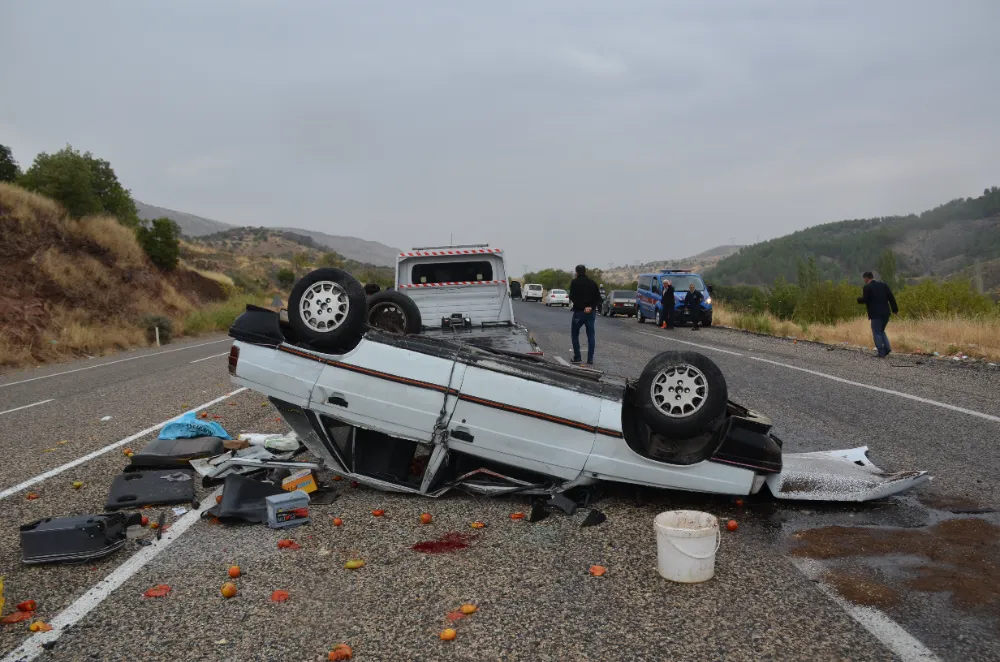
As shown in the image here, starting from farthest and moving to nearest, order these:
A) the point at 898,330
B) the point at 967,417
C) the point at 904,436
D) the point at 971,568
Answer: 1. the point at 898,330
2. the point at 967,417
3. the point at 904,436
4. the point at 971,568

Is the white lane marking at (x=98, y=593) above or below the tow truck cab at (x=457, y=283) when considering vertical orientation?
below

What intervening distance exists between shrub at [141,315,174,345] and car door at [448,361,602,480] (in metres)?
25.5

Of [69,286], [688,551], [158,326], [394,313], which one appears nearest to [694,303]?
[394,313]

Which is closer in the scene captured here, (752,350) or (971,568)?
(971,568)

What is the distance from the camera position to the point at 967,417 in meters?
8.00

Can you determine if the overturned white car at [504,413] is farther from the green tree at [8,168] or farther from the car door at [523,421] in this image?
the green tree at [8,168]

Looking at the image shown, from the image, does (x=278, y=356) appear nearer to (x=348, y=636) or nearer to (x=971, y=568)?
(x=348, y=636)

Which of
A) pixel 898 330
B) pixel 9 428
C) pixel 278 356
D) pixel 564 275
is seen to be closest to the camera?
pixel 278 356

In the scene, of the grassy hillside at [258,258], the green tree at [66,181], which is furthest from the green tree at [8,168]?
the grassy hillside at [258,258]

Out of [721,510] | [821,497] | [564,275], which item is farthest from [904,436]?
[564,275]

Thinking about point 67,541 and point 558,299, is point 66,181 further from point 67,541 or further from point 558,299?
point 67,541

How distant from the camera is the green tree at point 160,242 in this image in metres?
37.7

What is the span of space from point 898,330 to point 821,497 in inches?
622

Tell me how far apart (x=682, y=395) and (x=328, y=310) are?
2611 millimetres
